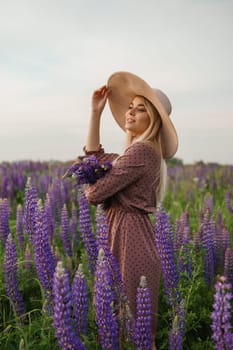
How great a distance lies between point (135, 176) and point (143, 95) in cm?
82

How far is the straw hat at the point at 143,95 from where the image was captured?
433cm

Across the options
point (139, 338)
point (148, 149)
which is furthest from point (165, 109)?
point (139, 338)

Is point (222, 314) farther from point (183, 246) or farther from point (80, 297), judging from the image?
point (183, 246)

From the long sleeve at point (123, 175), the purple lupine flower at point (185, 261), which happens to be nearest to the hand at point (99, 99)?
the long sleeve at point (123, 175)

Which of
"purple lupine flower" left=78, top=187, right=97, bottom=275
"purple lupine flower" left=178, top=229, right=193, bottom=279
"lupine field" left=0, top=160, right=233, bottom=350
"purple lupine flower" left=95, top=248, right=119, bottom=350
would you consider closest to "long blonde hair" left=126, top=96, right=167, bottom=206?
"lupine field" left=0, top=160, right=233, bottom=350

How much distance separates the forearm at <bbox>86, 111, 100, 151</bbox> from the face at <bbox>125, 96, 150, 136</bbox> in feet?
0.90

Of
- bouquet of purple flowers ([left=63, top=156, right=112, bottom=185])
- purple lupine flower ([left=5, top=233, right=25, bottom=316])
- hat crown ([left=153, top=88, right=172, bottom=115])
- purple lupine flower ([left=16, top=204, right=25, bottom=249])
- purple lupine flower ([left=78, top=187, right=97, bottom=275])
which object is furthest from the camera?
purple lupine flower ([left=16, top=204, right=25, bottom=249])

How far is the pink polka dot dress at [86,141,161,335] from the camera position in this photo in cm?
396

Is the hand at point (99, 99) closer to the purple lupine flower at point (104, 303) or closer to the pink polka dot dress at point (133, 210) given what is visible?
the pink polka dot dress at point (133, 210)

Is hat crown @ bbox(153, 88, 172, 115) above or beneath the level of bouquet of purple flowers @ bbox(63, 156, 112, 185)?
above

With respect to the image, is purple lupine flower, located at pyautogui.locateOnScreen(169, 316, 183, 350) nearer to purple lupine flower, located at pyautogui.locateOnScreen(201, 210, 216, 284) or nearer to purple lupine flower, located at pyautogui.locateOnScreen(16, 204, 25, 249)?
purple lupine flower, located at pyautogui.locateOnScreen(201, 210, 216, 284)

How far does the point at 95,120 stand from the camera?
4.48 metres

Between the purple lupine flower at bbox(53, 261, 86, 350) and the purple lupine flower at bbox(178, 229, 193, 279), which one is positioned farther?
the purple lupine flower at bbox(178, 229, 193, 279)

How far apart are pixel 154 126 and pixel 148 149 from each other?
1.10ft
